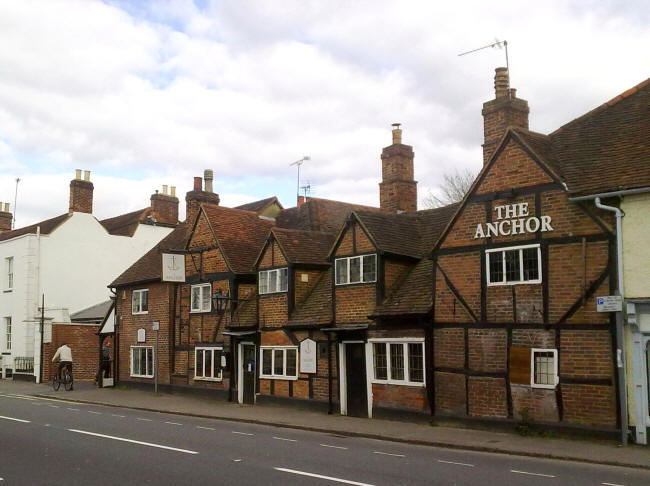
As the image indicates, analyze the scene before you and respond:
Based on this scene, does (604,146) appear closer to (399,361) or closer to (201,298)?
(399,361)

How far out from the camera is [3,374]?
39312 mm

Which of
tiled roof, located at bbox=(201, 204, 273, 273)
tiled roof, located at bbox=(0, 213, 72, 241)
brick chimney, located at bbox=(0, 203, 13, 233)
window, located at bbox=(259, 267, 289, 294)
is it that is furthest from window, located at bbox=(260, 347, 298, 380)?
brick chimney, located at bbox=(0, 203, 13, 233)

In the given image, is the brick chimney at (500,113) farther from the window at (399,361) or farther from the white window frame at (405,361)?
the window at (399,361)

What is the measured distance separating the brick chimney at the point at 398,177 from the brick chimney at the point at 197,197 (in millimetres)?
9938

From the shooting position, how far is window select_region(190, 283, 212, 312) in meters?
27.9

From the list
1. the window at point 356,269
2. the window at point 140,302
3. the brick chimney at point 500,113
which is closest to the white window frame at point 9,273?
the window at point 140,302

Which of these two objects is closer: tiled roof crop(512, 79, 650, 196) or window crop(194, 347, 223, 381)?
tiled roof crop(512, 79, 650, 196)

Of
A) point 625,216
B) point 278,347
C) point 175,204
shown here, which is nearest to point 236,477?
point 625,216

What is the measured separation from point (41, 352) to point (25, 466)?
84.3ft

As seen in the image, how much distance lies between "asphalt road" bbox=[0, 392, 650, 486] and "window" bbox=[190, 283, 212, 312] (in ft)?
33.8

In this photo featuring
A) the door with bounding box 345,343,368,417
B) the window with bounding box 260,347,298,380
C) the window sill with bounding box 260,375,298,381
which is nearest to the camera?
the door with bounding box 345,343,368,417

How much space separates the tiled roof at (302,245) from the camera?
24153 millimetres

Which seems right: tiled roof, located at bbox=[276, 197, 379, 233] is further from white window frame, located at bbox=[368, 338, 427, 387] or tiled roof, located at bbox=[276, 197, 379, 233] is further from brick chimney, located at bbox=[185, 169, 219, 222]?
white window frame, located at bbox=[368, 338, 427, 387]

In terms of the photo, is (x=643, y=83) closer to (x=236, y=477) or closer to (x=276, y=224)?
(x=236, y=477)
